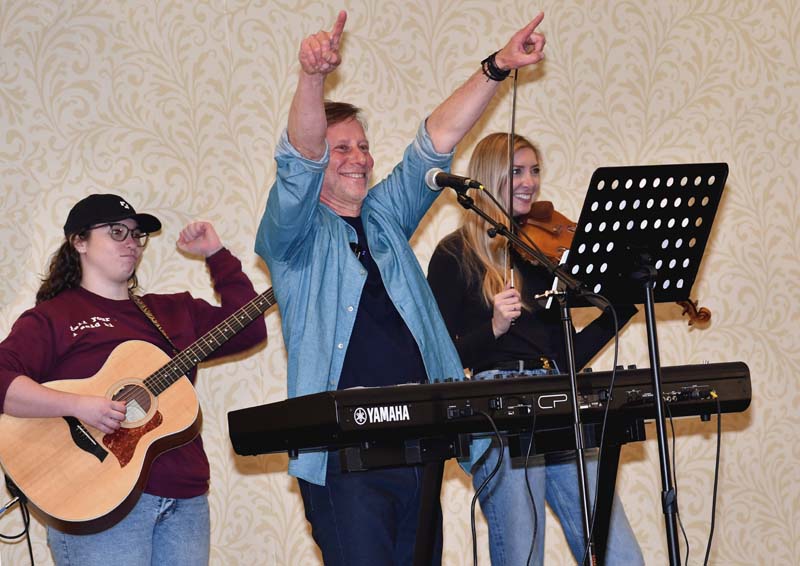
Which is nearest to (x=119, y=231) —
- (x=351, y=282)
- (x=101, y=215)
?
(x=101, y=215)

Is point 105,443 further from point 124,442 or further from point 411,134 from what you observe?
point 411,134

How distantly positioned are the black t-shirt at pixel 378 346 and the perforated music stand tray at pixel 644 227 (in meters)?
0.43

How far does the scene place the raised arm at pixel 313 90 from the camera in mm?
2076

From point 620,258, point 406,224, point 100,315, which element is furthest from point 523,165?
point 100,315

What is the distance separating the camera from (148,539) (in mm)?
2723

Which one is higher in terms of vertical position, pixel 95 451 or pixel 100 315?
pixel 100 315

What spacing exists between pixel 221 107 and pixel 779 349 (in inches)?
90.8

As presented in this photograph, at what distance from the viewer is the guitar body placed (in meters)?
2.67

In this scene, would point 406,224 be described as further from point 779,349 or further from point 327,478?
point 779,349

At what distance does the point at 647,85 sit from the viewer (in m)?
3.99

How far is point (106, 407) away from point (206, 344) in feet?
1.33

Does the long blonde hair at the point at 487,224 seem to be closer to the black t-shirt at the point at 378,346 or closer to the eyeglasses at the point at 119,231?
the black t-shirt at the point at 378,346

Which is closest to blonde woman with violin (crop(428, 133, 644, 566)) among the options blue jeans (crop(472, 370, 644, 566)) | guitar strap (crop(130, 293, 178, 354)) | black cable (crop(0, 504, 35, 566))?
blue jeans (crop(472, 370, 644, 566))

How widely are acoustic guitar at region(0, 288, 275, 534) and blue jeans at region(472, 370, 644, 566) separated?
86 cm
